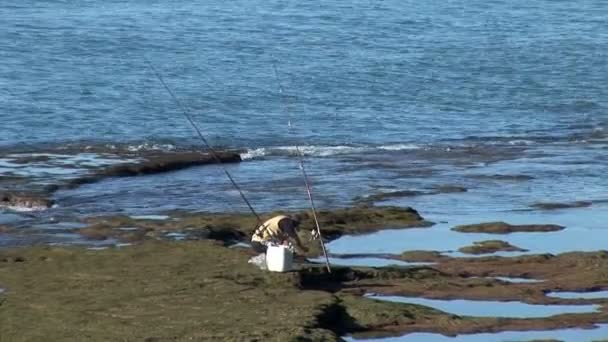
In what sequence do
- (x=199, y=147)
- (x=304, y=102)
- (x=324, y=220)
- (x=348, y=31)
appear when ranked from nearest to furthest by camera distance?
(x=324, y=220)
(x=199, y=147)
(x=304, y=102)
(x=348, y=31)

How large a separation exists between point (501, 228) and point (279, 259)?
6.01 metres

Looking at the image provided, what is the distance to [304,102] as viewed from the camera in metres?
43.7

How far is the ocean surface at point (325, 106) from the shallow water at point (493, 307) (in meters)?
3.39

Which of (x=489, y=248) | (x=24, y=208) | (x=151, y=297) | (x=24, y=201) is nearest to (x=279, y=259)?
(x=151, y=297)

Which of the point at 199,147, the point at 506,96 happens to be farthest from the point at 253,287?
the point at 506,96

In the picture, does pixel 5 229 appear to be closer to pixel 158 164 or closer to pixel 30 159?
pixel 158 164

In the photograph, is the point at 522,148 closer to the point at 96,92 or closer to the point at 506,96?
the point at 506,96

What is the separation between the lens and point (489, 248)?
23203 mm

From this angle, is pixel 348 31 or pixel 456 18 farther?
pixel 456 18

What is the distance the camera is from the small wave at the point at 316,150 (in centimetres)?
3447

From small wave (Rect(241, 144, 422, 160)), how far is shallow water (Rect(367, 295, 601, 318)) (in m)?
14.4

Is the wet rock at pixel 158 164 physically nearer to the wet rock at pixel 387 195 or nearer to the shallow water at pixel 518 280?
the wet rock at pixel 387 195

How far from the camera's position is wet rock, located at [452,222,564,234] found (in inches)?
976

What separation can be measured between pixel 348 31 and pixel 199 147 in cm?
2388
